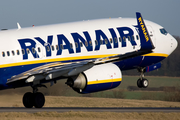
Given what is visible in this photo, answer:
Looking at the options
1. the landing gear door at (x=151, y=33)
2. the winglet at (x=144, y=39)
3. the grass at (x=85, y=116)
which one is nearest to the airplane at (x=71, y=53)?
the winglet at (x=144, y=39)

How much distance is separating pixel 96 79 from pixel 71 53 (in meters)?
3.86

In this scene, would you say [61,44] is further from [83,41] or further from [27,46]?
[27,46]

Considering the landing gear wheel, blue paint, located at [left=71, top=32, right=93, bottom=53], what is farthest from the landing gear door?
the landing gear wheel

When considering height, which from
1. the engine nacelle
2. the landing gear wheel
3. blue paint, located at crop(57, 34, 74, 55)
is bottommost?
the landing gear wheel

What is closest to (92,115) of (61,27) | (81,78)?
(81,78)

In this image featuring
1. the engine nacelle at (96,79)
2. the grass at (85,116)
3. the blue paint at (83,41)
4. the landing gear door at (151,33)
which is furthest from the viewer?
the landing gear door at (151,33)

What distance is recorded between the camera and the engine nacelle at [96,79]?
32250 millimetres

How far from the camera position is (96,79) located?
32.5m

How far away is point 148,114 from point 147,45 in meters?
4.92

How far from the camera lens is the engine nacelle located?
106 feet

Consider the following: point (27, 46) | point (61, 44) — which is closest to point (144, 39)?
point (61, 44)

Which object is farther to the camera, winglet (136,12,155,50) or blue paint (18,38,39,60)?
blue paint (18,38,39,60)

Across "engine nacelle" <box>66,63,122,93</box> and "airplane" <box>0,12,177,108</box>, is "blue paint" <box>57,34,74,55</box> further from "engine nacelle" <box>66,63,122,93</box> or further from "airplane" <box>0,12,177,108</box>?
"engine nacelle" <box>66,63,122,93</box>

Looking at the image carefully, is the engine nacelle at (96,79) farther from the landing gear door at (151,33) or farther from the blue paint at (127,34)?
the landing gear door at (151,33)
